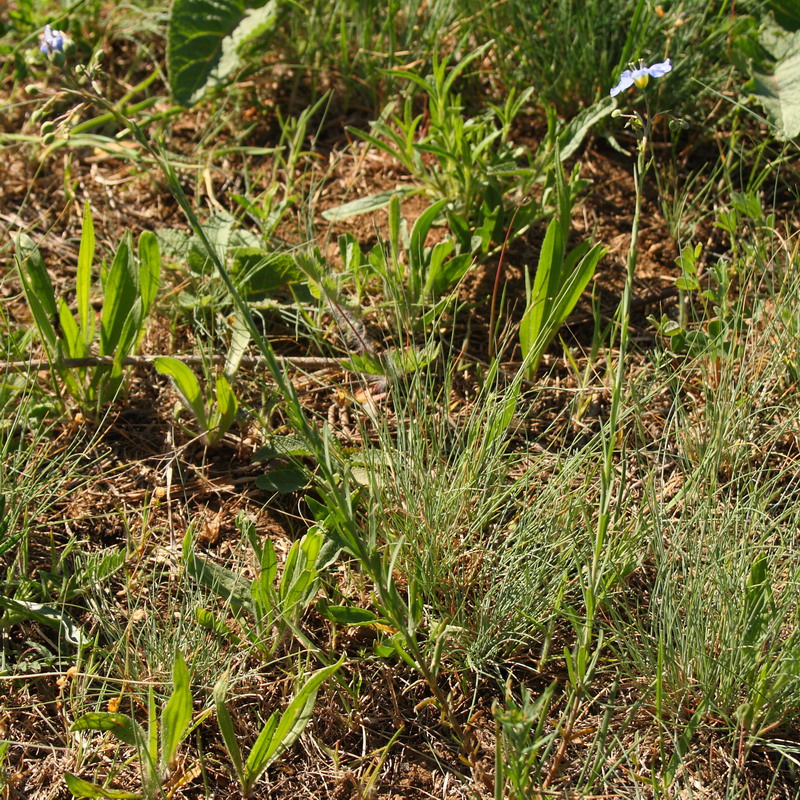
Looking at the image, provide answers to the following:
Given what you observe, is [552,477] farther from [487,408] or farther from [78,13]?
[78,13]

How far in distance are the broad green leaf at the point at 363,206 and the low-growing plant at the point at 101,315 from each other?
462 millimetres

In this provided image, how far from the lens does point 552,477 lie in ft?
5.50

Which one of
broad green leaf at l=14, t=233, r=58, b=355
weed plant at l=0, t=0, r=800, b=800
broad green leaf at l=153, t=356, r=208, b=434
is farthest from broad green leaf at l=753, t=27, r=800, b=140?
broad green leaf at l=14, t=233, r=58, b=355

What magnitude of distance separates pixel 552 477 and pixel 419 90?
1351mm

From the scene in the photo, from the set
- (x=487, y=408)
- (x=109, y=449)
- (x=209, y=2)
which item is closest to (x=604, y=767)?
(x=487, y=408)

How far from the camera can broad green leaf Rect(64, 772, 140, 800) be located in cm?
136

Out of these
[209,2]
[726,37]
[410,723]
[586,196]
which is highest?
[726,37]

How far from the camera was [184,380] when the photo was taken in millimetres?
1840

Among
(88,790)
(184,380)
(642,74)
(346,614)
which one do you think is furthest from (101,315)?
(642,74)

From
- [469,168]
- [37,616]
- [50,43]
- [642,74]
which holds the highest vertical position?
[642,74]

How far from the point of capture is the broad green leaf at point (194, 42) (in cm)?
252

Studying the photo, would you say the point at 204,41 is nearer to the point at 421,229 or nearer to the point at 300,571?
the point at 421,229

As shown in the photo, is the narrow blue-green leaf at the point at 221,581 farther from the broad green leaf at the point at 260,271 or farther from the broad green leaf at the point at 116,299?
the broad green leaf at the point at 260,271

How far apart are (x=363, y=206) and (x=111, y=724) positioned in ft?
4.36
